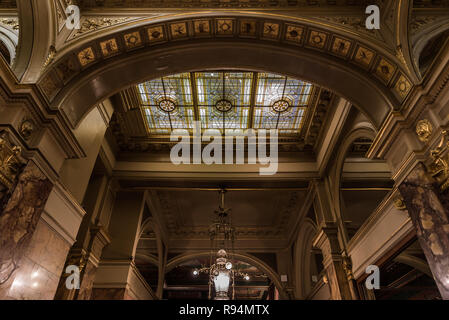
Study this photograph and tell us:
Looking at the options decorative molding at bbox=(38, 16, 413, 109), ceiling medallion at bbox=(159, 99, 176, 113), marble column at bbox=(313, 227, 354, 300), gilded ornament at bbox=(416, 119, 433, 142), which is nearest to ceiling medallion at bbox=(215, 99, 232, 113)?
ceiling medallion at bbox=(159, 99, 176, 113)

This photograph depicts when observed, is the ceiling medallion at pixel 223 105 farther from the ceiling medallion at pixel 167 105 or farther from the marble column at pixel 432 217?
the marble column at pixel 432 217

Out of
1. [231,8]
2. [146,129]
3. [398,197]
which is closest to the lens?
[398,197]

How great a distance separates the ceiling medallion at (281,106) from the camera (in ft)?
25.3

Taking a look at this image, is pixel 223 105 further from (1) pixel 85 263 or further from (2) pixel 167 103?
(1) pixel 85 263

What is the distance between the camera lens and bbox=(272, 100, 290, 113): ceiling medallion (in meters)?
7.71

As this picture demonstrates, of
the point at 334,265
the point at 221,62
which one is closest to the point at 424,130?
the point at 221,62

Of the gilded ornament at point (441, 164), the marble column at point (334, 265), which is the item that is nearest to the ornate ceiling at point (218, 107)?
the marble column at point (334, 265)

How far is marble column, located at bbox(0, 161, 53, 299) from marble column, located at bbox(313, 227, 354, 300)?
590 centimetres

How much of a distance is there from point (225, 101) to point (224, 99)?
0.06m

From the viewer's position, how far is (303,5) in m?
5.32

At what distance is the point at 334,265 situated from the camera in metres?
7.13

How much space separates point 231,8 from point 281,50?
1.11 m
